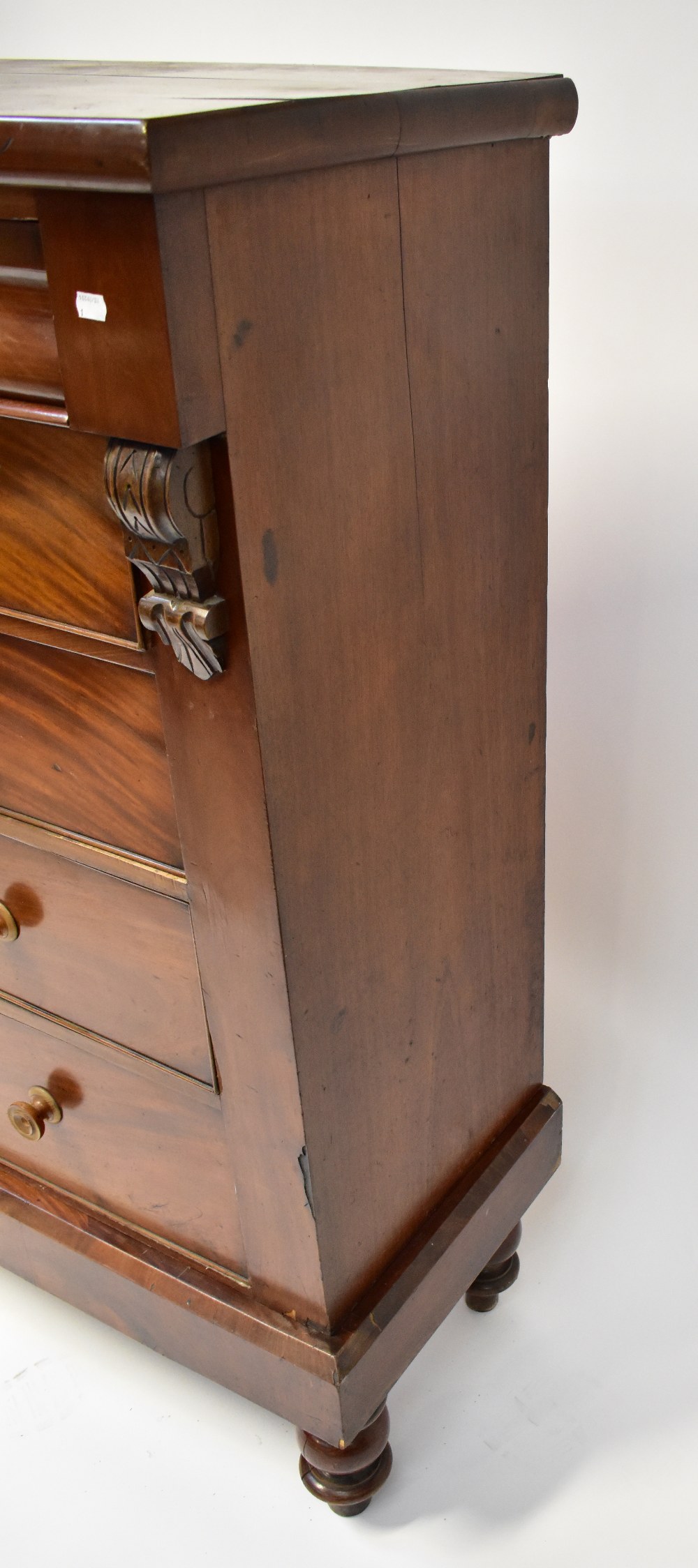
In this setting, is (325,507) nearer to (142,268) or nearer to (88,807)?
(142,268)

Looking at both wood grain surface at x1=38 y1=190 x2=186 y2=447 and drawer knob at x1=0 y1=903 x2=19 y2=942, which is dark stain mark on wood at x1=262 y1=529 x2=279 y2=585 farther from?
drawer knob at x1=0 y1=903 x2=19 y2=942

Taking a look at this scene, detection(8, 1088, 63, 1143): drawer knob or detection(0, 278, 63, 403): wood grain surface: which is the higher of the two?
detection(0, 278, 63, 403): wood grain surface

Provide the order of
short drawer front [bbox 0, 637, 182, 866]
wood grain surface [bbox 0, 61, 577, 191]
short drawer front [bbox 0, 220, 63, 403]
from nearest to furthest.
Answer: wood grain surface [bbox 0, 61, 577, 191]
short drawer front [bbox 0, 220, 63, 403]
short drawer front [bbox 0, 637, 182, 866]

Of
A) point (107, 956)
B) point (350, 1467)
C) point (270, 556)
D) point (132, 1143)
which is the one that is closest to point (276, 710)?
point (270, 556)

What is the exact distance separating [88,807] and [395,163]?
0.51m

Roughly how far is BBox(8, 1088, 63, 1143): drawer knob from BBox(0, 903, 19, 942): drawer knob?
17 centimetres

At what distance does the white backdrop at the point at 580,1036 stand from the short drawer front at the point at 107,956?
1.42 feet

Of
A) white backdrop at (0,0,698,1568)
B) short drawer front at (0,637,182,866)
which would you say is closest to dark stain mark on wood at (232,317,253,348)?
short drawer front at (0,637,182,866)

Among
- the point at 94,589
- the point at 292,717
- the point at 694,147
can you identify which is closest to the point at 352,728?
the point at 292,717

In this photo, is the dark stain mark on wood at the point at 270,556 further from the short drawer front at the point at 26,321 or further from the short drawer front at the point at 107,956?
the short drawer front at the point at 107,956

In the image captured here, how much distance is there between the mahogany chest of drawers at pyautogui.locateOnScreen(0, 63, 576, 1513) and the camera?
0.83m

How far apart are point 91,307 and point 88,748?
37cm

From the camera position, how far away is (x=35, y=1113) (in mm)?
1328

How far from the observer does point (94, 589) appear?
979 millimetres
